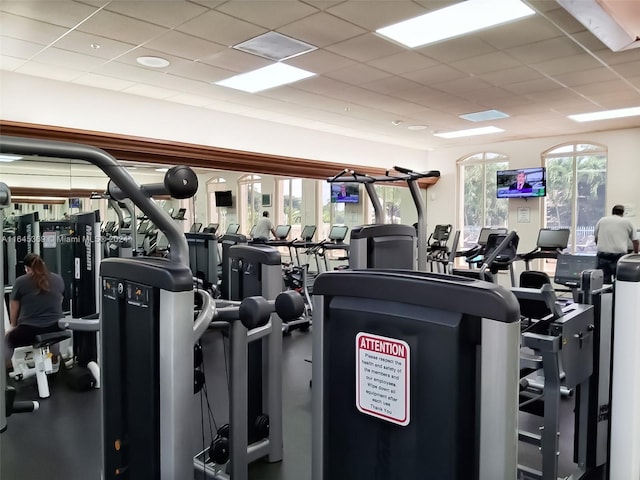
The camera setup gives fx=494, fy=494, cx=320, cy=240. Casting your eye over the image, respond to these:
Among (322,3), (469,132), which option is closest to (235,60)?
(322,3)

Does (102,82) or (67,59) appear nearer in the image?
(67,59)

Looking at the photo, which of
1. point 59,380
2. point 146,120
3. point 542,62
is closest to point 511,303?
point 59,380

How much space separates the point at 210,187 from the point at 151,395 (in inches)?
387

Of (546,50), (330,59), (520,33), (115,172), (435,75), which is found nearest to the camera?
(115,172)

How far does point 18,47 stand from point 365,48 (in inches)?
135

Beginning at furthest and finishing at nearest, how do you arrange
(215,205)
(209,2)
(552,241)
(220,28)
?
(215,205) → (552,241) → (220,28) → (209,2)

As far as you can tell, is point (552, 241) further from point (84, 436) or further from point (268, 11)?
point (84, 436)

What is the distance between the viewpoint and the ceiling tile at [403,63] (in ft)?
16.8

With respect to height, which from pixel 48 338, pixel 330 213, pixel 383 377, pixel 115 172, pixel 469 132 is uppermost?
pixel 469 132

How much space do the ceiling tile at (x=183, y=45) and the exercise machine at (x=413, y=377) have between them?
3.89 m

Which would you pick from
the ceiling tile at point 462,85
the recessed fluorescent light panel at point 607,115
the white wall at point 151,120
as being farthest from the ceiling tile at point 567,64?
the white wall at point 151,120

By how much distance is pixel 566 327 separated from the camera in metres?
2.23

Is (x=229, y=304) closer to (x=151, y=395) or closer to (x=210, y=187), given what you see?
(x=151, y=395)

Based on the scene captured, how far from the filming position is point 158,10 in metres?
3.96
